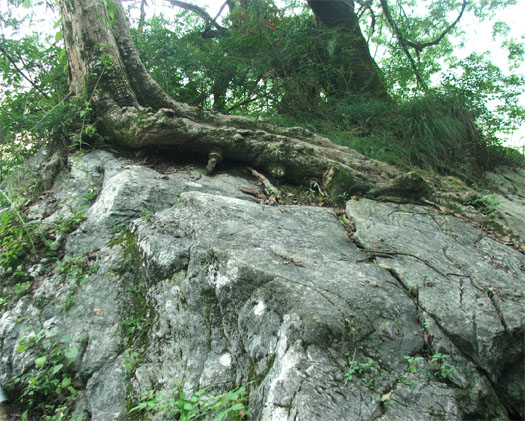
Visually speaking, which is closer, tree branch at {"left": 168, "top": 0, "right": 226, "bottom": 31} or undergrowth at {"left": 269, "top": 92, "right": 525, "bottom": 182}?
undergrowth at {"left": 269, "top": 92, "right": 525, "bottom": 182}

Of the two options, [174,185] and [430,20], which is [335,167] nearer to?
[174,185]

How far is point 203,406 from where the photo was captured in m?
1.73

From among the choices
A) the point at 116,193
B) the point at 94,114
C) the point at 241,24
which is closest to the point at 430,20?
the point at 241,24

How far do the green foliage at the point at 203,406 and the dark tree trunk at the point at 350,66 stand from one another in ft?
18.8

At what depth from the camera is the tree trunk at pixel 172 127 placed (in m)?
3.93

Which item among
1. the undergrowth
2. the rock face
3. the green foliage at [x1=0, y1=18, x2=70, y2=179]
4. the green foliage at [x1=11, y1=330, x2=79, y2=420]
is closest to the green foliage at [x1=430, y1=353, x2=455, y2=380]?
the rock face

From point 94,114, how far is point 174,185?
1602mm

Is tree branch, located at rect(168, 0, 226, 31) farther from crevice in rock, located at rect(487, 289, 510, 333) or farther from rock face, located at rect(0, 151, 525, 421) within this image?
crevice in rock, located at rect(487, 289, 510, 333)

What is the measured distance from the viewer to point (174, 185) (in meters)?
3.55

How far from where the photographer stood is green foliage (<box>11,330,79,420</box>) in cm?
217

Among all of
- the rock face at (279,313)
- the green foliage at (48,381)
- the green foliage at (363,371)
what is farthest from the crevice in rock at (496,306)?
the green foliage at (48,381)

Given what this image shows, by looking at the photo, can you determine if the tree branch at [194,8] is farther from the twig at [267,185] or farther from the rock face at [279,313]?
the rock face at [279,313]

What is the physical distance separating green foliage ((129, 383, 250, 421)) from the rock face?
0.07 metres

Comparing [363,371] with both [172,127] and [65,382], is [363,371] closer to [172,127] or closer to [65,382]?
[65,382]
